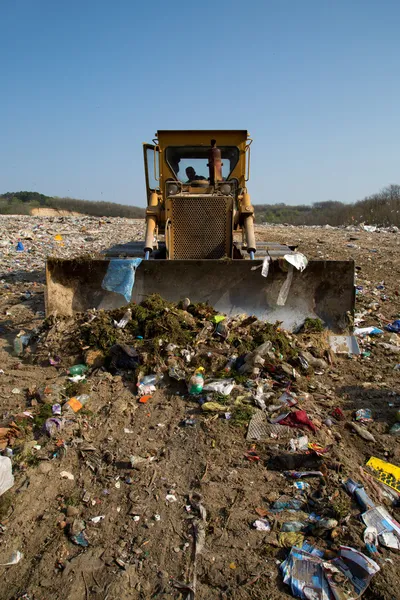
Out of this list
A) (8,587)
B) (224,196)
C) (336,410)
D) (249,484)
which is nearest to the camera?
(8,587)

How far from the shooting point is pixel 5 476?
98.2 inches

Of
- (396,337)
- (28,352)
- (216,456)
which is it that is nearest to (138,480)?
(216,456)

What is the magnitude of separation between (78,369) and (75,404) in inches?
25.1

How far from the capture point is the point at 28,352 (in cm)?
438

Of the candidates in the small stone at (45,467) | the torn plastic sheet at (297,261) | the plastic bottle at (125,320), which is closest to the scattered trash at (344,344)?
the torn plastic sheet at (297,261)

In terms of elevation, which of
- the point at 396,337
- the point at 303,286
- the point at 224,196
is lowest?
the point at 396,337

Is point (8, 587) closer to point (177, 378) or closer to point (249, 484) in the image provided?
point (249, 484)

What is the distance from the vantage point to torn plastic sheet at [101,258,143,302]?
15.6ft

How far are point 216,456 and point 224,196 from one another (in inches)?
135

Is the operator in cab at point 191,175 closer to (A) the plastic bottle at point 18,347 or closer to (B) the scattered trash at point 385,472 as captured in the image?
(A) the plastic bottle at point 18,347

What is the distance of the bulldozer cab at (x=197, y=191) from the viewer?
216 inches

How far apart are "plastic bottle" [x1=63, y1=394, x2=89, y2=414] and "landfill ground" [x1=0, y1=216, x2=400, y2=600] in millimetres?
69

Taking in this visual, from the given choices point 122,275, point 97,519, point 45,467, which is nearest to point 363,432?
point 97,519

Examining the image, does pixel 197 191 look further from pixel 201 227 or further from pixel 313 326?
pixel 313 326
